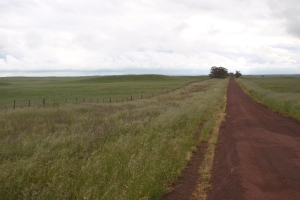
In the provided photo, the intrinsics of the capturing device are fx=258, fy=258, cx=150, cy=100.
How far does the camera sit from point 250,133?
12.2 metres

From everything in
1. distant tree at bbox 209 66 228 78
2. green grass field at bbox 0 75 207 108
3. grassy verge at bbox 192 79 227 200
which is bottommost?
green grass field at bbox 0 75 207 108

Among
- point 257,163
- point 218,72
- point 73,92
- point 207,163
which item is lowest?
point 73,92

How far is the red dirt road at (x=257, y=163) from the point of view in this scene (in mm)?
6066

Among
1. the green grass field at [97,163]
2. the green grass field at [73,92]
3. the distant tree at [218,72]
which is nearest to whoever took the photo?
the green grass field at [97,163]

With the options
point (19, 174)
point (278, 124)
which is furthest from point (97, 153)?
point (278, 124)

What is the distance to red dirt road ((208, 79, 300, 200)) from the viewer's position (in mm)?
6066

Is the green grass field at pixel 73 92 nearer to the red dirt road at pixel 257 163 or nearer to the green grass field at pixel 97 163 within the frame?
the green grass field at pixel 97 163

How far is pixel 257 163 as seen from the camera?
7.95 meters

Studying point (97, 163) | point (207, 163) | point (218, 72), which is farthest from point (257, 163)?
point (218, 72)

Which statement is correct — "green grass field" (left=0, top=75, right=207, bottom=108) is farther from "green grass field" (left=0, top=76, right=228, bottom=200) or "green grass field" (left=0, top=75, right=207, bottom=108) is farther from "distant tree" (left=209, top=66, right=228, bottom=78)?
"distant tree" (left=209, top=66, right=228, bottom=78)

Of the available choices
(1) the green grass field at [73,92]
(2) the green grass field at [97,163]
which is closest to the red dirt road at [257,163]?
(2) the green grass field at [97,163]

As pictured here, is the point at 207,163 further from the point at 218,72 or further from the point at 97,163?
the point at 218,72

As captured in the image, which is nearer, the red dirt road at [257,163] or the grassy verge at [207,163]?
the red dirt road at [257,163]

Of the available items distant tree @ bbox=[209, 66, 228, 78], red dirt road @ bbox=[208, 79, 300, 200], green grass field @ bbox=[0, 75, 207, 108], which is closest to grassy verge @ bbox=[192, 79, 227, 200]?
red dirt road @ bbox=[208, 79, 300, 200]
